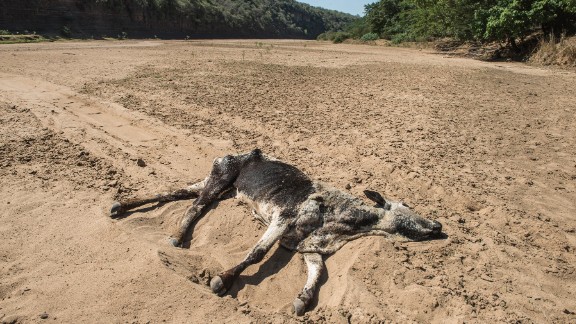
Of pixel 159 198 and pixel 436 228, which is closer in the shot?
pixel 436 228

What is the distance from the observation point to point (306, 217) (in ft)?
13.4

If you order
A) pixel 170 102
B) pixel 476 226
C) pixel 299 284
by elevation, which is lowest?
pixel 299 284

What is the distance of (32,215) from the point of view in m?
4.46

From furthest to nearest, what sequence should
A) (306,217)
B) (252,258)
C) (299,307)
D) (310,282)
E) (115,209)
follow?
(115,209) < (306,217) < (252,258) < (310,282) < (299,307)

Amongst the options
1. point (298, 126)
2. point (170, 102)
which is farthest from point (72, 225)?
point (170, 102)

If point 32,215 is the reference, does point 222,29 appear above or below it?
above

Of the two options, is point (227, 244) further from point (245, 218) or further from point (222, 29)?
point (222, 29)

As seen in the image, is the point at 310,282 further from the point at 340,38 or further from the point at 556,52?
the point at 340,38

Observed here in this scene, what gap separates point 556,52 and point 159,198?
17.4 m

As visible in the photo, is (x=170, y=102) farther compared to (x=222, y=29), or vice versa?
(x=222, y=29)

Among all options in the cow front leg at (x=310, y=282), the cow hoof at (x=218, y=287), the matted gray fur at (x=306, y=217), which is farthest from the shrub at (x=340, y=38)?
the cow hoof at (x=218, y=287)

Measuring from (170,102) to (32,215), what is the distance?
16.4 ft

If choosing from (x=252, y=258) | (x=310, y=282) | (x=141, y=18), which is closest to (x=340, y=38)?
(x=141, y=18)

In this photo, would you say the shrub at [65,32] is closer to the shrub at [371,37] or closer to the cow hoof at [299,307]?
the shrub at [371,37]
